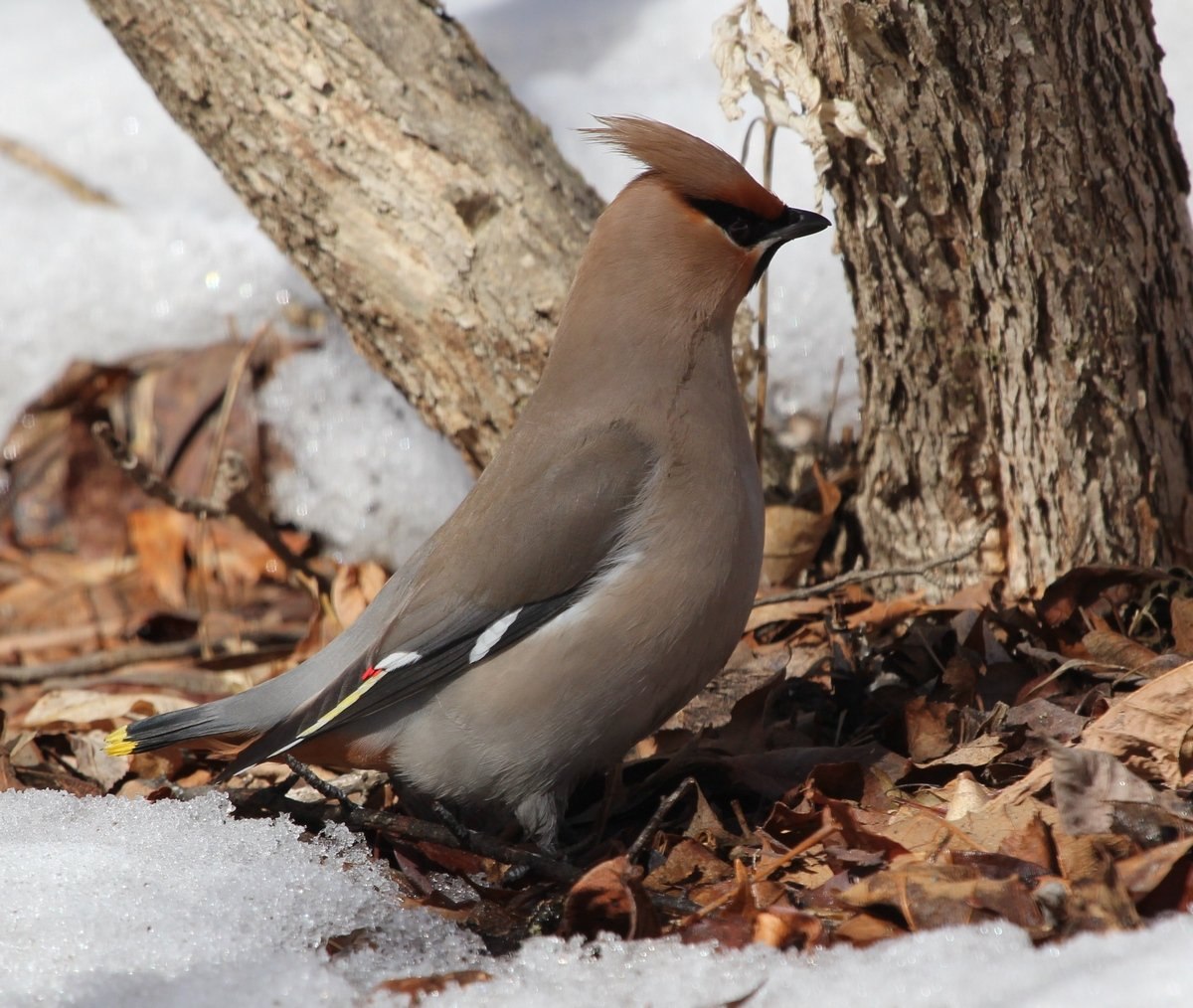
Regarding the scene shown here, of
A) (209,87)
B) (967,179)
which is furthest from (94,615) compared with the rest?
(967,179)

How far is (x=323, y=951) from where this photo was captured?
256 centimetres

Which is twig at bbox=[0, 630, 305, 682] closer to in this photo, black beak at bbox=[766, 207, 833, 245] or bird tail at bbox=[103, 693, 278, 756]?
bird tail at bbox=[103, 693, 278, 756]

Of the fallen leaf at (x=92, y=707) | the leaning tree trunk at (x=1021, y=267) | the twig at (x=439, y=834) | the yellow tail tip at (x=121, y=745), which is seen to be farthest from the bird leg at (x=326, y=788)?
the leaning tree trunk at (x=1021, y=267)

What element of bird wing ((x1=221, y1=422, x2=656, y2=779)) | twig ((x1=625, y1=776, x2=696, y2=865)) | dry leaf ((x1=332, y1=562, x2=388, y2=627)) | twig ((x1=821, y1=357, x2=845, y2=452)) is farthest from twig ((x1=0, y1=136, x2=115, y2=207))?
twig ((x1=625, y1=776, x2=696, y2=865))

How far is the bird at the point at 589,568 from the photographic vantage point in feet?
9.84

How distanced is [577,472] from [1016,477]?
126cm

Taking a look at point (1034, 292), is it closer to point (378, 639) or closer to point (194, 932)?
point (378, 639)

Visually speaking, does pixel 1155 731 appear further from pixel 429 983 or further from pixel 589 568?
pixel 429 983

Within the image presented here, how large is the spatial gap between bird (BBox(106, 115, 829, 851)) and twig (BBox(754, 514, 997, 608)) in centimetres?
76

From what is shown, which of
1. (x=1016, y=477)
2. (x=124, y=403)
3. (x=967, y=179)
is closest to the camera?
(x=967, y=179)

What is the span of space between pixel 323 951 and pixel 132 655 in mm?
2533

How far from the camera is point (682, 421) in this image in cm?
315

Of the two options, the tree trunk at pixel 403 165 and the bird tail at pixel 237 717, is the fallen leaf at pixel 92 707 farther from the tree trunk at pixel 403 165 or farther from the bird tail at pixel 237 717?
the tree trunk at pixel 403 165

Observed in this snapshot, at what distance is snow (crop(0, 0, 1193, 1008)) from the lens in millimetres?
2318
